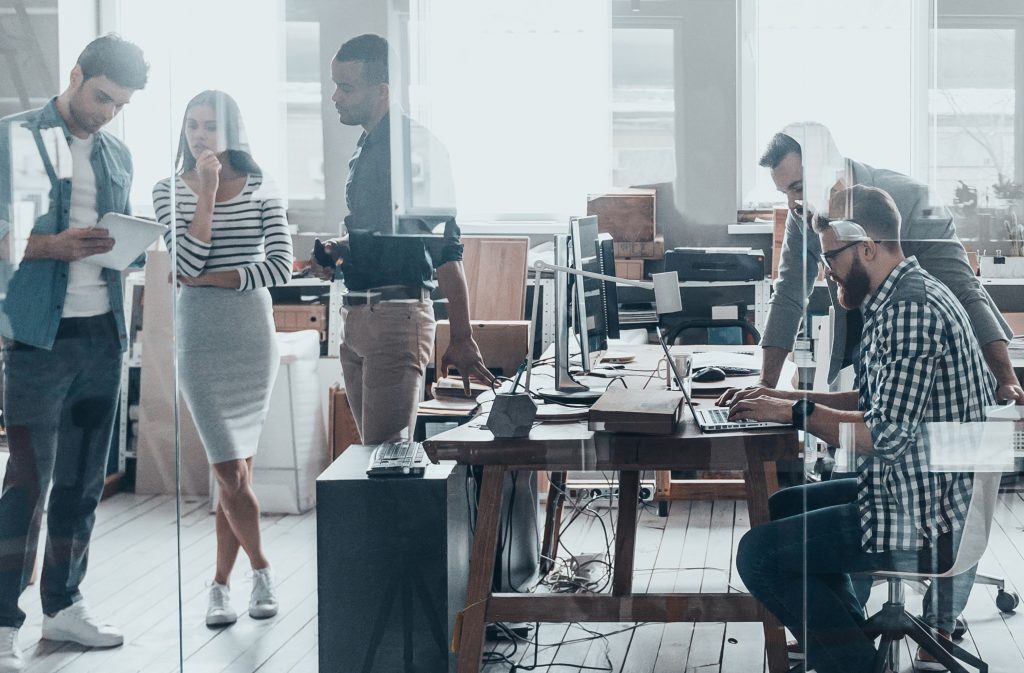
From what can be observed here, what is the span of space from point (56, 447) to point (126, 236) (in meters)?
0.59

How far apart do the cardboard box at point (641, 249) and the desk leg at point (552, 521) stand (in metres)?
0.87

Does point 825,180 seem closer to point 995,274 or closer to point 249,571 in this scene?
point 995,274

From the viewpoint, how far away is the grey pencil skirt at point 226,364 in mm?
2895

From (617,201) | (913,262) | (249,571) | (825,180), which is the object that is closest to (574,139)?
(617,201)

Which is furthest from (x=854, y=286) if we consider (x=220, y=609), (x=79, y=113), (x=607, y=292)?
(x=79, y=113)

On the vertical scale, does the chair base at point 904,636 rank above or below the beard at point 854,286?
below

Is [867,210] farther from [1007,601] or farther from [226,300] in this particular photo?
[226,300]

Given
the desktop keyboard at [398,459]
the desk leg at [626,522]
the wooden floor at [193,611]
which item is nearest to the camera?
the desktop keyboard at [398,459]

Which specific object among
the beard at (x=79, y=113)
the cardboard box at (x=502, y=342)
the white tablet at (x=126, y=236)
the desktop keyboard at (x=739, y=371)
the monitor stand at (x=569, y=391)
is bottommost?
the monitor stand at (x=569, y=391)

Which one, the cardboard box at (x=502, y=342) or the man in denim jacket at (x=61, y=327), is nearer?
the man in denim jacket at (x=61, y=327)

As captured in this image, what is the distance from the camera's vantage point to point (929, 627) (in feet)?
8.72

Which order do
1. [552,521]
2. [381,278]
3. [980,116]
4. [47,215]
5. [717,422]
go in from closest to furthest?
[717,422] < [980,116] < [47,215] < [381,278] < [552,521]

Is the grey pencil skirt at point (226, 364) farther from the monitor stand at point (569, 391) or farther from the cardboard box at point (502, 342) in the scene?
the monitor stand at point (569, 391)

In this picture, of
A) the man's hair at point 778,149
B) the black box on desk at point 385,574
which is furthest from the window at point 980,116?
the black box on desk at point 385,574
